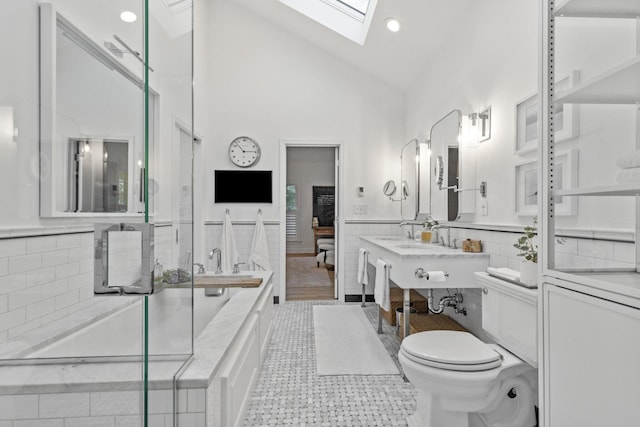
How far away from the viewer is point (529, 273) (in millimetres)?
1509

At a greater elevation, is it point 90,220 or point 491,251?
point 90,220

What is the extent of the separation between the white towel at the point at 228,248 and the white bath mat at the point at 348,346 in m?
1.08

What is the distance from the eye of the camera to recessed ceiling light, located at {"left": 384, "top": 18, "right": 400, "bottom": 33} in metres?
3.16

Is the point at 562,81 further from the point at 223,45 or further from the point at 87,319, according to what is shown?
the point at 223,45

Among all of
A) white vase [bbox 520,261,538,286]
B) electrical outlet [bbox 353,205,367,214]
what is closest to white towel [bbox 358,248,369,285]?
electrical outlet [bbox 353,205,367,214]

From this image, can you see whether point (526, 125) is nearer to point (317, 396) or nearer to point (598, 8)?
point (598, 8)

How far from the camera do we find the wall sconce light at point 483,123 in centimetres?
238

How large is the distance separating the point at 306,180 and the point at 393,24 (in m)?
5.21

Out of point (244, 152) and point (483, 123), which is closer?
point (483, 123)

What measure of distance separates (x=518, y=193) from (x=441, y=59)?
165cm

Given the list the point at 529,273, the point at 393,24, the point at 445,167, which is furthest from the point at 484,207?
the point at 393,24

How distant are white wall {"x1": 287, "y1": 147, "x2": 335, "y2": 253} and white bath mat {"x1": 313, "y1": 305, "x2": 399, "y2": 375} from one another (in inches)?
177

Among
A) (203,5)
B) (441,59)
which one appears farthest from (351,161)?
(203,5)

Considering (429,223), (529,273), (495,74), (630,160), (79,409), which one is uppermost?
(495,74)
